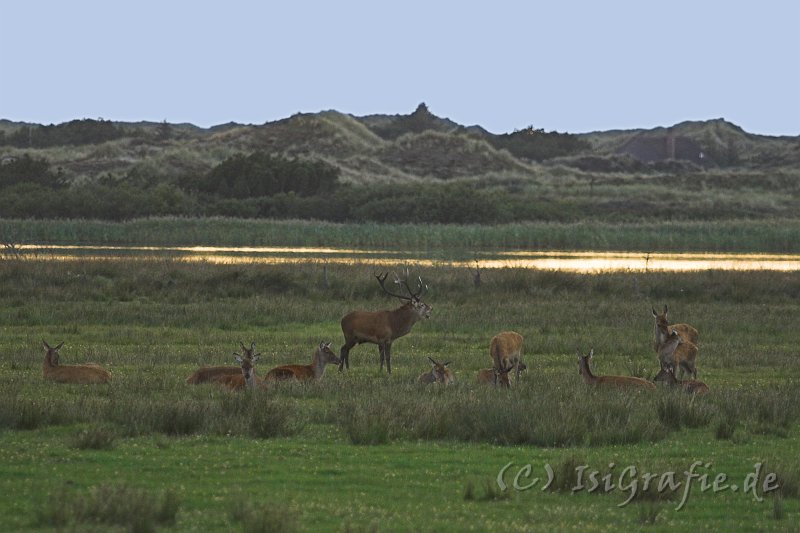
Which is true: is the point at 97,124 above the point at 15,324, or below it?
above

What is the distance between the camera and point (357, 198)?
8294 centimetres

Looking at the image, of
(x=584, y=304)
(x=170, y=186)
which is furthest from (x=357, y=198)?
(x=584, y=304)

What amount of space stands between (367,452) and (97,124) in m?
126

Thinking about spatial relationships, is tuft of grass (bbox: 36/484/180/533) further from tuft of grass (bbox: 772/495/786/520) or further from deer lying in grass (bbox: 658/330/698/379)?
deer lying in grass (bbox: 658/330/698/379)

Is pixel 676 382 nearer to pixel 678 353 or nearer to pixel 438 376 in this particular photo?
pixel 678 353

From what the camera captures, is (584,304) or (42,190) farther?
(42,190)

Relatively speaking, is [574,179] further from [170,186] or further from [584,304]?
[584,304]

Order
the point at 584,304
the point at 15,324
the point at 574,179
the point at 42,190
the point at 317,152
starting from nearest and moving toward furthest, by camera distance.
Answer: the point at 15,324 < the point at 584,304 < the point at 42,190 < the point at 574,179 < the point at 317,152

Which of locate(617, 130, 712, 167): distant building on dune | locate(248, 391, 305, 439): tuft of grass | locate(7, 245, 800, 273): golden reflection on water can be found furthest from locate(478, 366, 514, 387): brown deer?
locate(617, 130, 712, 167): distant building on dune

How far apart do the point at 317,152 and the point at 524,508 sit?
354ft

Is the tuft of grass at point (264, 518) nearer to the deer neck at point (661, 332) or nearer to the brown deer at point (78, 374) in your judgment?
the brown deer at point (78, 374)

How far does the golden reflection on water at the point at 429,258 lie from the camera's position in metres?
43.2

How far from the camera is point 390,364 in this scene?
760 inches

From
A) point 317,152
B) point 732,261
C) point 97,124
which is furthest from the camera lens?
point 97,124
